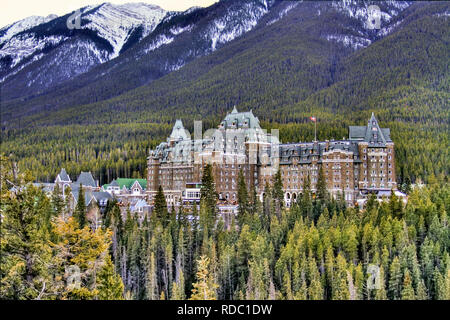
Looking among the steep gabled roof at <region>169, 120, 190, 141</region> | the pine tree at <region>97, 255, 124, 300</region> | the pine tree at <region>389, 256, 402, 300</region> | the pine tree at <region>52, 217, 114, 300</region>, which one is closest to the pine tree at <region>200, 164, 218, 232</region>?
the pine tree at <region>389, 256, 402, 300</region>

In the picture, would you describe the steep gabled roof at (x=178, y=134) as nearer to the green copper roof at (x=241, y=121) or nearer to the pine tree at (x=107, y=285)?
the green copper roof at (x=241, y=121)

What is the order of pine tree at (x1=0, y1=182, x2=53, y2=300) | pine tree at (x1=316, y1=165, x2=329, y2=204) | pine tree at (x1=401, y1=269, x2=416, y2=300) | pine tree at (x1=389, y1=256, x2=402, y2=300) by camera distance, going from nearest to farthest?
pine tree at (x1=0, y1=182, x2=53, y2=300) < pine tree at (x1=401, y1=269, x2=416, y2=300) < pine tree at (x1=389, y1=256, x2=402, y2=300) < pine tree at (x1=316, y1=165, x2=329, y2=204)

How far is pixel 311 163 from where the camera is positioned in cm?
12106

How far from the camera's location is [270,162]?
12912 cm

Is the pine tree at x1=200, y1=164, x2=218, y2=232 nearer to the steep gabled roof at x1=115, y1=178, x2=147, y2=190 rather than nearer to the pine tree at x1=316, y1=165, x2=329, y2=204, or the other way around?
the pine tree at x1=316, y1=165, x2=329, y2=204

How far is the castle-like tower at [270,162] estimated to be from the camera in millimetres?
116125


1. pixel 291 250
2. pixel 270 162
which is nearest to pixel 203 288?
pixel 291 250

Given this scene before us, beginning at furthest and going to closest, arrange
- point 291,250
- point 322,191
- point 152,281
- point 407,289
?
1. point 322,191
2. point 152,281
3. point 291,250
4. point 407,289

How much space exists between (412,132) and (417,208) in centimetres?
8943

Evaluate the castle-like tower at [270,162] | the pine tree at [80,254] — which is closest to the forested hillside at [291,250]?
the castle-like tower at [270,162]

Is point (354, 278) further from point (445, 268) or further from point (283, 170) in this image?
point (283, 170)

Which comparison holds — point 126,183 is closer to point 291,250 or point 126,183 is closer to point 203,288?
point 291,250

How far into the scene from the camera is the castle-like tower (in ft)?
381
